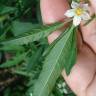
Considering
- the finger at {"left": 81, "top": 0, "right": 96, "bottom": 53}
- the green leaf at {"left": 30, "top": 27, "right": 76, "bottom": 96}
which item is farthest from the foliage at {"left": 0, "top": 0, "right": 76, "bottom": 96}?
the finger at {"left": 81, "top": 0, "right": 96, "bottom": 53}

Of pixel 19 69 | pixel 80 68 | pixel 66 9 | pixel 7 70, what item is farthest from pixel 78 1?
pixel 7 70

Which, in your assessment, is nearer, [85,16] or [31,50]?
[85,16]

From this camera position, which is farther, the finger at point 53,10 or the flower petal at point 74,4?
the finger at point 53,10

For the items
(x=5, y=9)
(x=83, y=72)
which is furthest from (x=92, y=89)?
(x=5, y=9)

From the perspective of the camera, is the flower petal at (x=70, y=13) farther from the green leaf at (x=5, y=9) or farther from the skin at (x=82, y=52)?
the green leaf at (x=5, y=9)

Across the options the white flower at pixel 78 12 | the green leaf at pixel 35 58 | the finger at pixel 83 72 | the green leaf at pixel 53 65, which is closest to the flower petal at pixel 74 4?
the white flower at pixel 78 12

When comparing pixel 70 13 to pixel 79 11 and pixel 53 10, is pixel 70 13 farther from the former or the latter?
pixel 53 10

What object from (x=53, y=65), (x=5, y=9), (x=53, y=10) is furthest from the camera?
(x=5, y=9)

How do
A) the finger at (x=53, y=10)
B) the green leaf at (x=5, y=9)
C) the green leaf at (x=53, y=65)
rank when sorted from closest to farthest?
the green leaf at (x=53, y=65) < the finger at (x=53, y=10) < the green leaf at (x=5, y=9)
